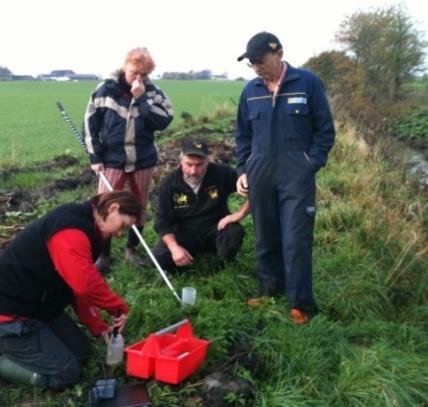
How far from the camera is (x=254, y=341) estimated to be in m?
3.71

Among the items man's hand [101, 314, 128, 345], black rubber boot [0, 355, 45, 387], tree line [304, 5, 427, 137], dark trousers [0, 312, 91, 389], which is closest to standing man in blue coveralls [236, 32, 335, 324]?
man's hand [101, 314, 128, 345]

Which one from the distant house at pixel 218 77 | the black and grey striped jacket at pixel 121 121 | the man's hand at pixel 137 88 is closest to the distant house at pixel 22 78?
the distant house at pixel 218 77

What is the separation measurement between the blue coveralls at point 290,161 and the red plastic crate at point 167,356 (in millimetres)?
1107

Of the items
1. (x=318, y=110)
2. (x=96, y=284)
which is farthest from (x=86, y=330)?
(x=318, y=110)

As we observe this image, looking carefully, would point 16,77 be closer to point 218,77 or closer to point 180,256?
point 218,77

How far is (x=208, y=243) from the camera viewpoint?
5.14 metres

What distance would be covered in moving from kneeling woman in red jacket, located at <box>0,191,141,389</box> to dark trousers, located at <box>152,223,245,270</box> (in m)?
1.55

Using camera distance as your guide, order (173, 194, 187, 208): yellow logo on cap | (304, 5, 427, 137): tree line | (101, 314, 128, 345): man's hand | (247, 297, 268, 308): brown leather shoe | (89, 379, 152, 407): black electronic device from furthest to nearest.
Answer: (304, 5, 427, 137): tree line → (173, 194, 187, 208): yellow logo on cap → (247, 297, 268, 308): brown leather shoe → (101, 314, 128, 345): man's hand → (89, 379, 152, 407): black electronic device

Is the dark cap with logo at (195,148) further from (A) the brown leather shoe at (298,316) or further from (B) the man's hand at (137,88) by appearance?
(A) the brown leather shoe at (298,316)

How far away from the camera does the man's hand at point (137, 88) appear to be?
15.8 ft

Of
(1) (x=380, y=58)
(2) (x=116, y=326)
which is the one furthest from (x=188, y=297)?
(1) (x=380, y=58)

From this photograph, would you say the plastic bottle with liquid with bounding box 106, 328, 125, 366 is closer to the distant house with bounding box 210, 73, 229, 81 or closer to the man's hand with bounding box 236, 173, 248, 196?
the man's hand with bounding box 236, 173, 248, 196

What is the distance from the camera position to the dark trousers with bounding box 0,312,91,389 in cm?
335

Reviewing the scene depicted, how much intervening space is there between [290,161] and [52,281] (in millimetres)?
1866
